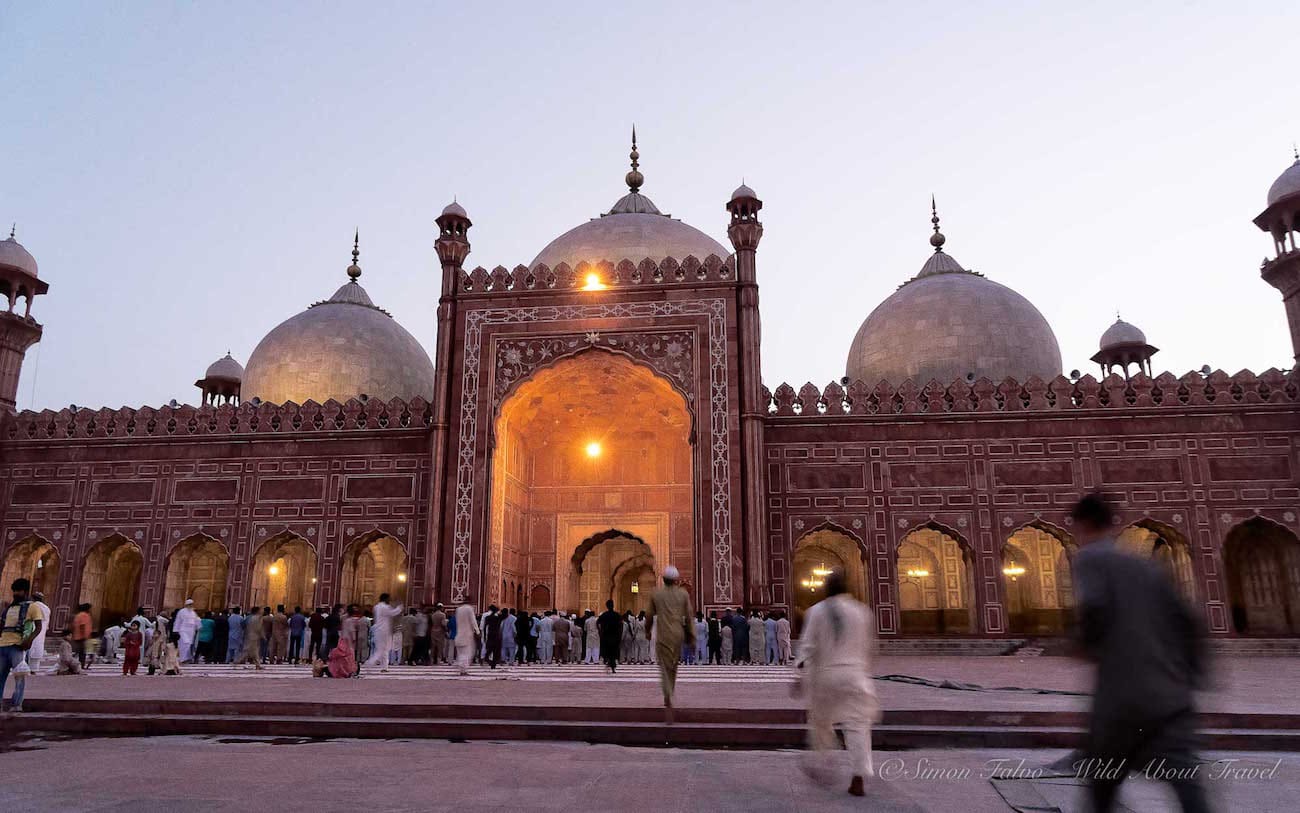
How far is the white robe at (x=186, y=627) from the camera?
13236 mm

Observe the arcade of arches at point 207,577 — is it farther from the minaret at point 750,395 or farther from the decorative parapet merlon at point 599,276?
the minaret at point 750,395

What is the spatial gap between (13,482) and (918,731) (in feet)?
64.9

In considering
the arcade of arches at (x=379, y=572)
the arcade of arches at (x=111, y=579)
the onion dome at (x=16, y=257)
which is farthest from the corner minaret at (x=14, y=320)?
the arcade of arches at (x=379, y=572)

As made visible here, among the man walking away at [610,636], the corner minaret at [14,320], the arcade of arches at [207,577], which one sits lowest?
the man walking away at [610,636]

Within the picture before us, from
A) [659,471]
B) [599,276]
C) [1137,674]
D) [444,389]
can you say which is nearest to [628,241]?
[599,276]

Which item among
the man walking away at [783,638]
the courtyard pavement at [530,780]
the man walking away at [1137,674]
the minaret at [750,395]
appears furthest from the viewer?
the minaret at [750,395]

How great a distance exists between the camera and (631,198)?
24.5 metres

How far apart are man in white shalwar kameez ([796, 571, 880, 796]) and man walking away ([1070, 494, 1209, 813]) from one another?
166 centimetres

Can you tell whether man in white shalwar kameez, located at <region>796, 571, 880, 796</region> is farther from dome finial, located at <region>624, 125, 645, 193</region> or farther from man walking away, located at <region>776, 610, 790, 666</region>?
dome finial, located at <region>624, 125, 645, 193</region>

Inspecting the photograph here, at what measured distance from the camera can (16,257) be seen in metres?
19.2

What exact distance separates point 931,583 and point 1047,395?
5448 mm

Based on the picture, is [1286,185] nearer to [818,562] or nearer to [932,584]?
[932,584]

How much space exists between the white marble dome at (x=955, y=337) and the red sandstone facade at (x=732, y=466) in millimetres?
5031

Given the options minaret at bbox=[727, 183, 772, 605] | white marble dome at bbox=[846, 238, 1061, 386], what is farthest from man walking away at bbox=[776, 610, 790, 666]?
white marble dome at bbox=[846, 238, 1061, 386]
